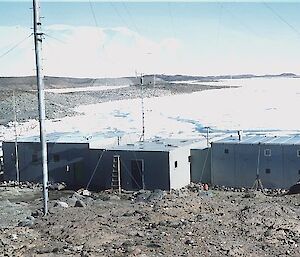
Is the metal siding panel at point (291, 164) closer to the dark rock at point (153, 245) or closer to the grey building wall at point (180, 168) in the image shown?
the grey building wall at point (180, 168)

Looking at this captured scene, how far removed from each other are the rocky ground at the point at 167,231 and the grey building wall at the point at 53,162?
748 centimetres

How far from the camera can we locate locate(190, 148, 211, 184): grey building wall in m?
21.2

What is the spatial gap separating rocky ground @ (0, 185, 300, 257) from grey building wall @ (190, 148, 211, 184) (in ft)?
20.7

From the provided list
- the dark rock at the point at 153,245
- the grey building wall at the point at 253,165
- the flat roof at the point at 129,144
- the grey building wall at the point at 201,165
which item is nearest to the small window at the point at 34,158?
the flat roof at the point at 129,144

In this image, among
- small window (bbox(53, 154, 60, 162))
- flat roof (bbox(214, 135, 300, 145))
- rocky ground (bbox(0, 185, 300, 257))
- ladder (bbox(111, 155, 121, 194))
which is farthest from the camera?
small window (bbox(53, 154, 60, 162))

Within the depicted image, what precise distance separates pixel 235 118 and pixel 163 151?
25.8m

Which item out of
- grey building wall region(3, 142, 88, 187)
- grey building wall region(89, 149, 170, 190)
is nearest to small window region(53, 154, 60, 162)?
grey building wall region(3, 142, 88, 187)

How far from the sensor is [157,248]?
373 inches

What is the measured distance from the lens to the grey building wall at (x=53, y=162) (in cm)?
2212

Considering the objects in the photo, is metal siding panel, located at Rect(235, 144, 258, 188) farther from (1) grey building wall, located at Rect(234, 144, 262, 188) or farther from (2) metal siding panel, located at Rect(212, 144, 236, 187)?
(2) metal siding panel, located at Rect(212, 144, 236, 187)

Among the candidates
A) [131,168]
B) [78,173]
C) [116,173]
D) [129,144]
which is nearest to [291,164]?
[131,168]

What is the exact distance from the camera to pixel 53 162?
22.7m

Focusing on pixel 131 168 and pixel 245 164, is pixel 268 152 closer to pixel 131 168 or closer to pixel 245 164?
pixel 245 164

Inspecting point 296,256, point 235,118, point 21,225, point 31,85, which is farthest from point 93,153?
point 31,85
